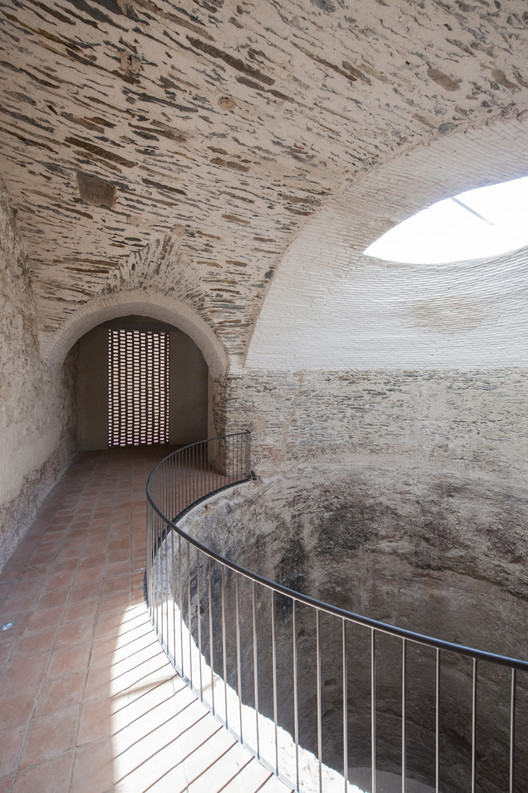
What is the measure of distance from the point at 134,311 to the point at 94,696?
17.2ft

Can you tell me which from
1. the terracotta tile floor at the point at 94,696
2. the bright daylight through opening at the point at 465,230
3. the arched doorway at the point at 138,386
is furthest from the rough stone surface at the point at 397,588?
the arched doorway at the point at 138,386

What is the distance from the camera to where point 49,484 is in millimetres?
5438

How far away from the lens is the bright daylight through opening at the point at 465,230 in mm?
5762

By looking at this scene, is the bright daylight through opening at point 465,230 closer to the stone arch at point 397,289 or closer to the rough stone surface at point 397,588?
the stone arch at point 397,289

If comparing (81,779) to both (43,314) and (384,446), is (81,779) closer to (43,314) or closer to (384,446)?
(43,314)

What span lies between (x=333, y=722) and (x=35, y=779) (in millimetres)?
7520

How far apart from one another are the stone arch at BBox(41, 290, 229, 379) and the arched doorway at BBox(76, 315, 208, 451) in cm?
317

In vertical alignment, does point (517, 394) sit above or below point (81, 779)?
above

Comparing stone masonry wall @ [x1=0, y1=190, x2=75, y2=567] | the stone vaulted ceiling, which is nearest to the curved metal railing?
stone masonry wall @ [x1=0, y1=190, x2=75, y2=567]

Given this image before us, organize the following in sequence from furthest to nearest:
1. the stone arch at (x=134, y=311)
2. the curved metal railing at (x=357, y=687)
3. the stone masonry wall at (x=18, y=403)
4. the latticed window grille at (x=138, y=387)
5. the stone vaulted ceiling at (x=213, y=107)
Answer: the latticed window grille at (x=138, y=387) < the curved metal railing at (x=357, y=687) < the stone arch at (x=134, y=311) < the stone masonry wall at (x=18, y=403) < the stone vaulted ceiling at (x=213, y=107)

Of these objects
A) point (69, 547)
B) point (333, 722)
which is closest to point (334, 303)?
point (69, 547)

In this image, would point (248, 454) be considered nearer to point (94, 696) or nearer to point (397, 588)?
point (397, 588)

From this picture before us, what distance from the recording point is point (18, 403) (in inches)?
162

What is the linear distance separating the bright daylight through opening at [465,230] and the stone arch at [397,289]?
432 millimetres
